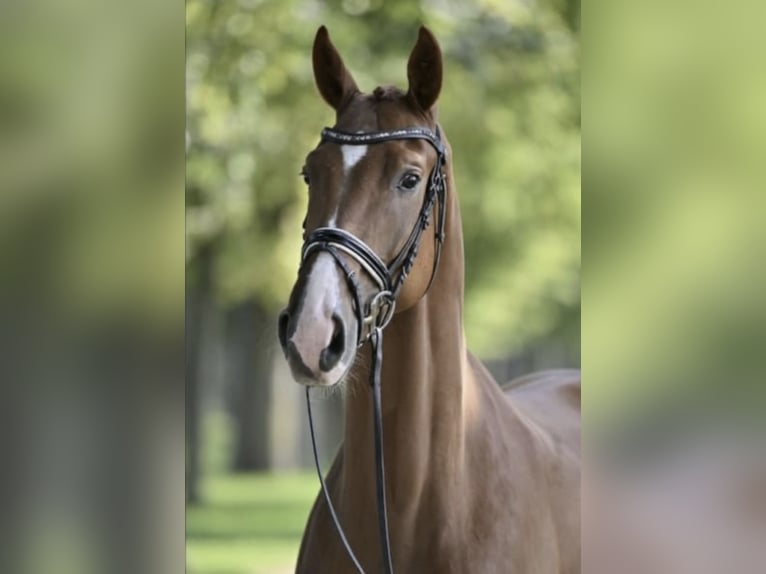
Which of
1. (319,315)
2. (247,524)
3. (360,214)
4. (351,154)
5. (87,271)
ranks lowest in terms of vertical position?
(247,524)

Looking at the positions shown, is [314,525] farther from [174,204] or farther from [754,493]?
[754,493]

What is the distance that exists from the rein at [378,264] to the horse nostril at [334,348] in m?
0.05

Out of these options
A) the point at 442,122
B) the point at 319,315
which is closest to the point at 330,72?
the point at 442,122

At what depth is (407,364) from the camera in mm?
2051

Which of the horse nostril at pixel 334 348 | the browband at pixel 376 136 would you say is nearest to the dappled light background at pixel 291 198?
the browband at pixel 376 136

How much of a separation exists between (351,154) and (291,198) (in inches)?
26.7

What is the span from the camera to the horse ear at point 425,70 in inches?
78.7

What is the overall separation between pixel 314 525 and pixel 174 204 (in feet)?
2.88

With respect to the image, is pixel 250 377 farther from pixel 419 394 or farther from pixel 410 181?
pixel 410 181

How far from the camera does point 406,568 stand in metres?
2.08

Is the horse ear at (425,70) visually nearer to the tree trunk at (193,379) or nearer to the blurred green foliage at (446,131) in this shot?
the blurred green foliage at (446,131)

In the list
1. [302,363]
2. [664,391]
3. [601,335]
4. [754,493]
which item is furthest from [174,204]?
[754,493]

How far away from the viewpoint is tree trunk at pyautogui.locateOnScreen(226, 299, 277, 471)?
2.56 m

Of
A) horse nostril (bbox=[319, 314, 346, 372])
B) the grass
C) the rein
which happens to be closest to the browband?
the rein
